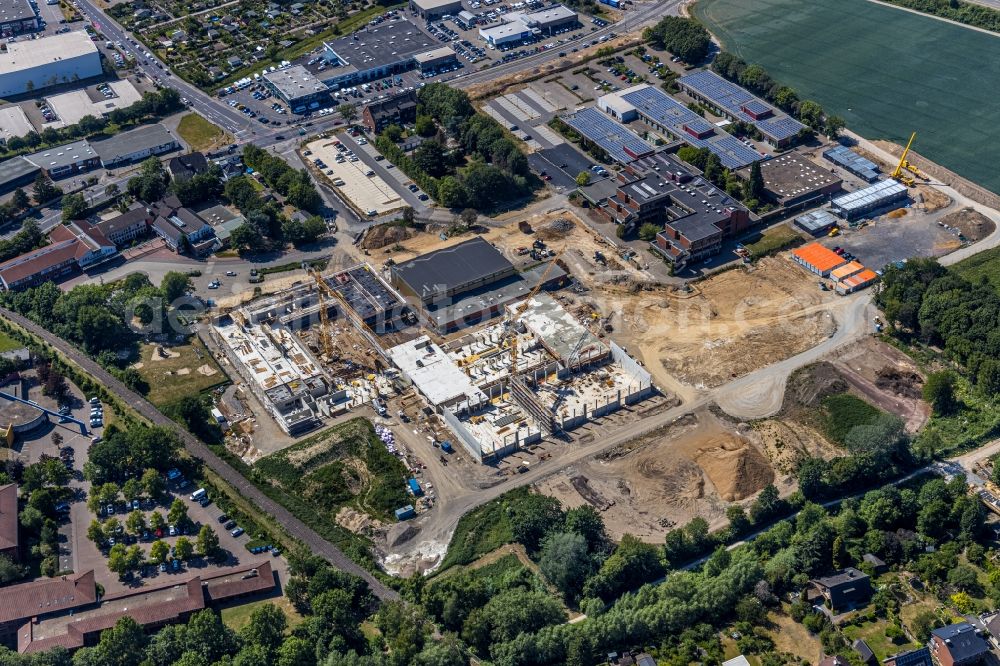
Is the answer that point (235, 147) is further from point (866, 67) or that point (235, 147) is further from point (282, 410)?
point (866, 67)

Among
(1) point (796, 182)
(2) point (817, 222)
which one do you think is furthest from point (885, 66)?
(2) point (817, 222)

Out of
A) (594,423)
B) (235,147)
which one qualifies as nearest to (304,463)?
(594,423)

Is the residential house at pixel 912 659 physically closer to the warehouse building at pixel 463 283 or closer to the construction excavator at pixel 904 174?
the warehouse building at pixel 463 283

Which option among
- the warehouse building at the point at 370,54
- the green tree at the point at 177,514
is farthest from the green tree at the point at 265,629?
the warehouse building at the point at 370,54

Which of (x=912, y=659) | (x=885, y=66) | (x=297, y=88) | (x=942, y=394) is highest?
(x=885, y=66)

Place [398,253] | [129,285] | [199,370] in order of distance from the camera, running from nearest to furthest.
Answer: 1. [199,370]
2. [129,285]
3. [398,253]

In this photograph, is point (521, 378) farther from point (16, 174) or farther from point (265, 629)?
point (16, 174)

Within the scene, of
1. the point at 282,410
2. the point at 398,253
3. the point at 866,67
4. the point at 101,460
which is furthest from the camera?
the point at 866,67
